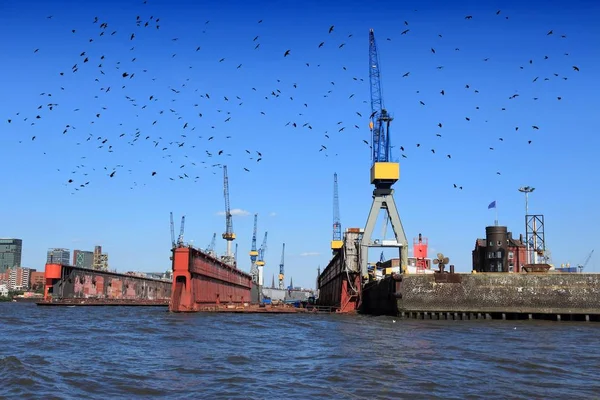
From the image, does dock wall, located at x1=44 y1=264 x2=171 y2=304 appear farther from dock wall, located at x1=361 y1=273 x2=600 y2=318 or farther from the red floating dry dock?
dock wall, located at x1=361 y1=273 x2=600 y2=318

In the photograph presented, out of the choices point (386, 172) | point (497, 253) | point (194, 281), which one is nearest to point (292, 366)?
point (194, 281)

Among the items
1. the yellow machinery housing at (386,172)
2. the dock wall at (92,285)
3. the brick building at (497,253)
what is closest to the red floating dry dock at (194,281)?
the yellow machinery housing at (386,172)

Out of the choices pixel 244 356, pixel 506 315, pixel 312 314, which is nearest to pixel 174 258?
pixel 312 314

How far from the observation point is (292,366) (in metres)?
23.5

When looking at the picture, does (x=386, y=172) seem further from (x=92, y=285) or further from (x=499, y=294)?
(x=92, y=285)

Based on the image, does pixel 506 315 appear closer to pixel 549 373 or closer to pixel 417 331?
pixel 417 331

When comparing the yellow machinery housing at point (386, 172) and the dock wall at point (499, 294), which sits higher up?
the yellow machinery housing at point (386, 172)

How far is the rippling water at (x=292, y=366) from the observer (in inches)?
712

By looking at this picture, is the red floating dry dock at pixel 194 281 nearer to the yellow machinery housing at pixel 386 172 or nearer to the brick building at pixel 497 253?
the yellow machinery housing at pixel 386 172

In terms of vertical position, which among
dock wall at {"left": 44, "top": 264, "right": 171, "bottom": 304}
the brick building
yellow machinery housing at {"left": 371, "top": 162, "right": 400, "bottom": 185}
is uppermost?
yellow machinery housing at {"left": 371, "top": 162, "right": 400, "bottom": 185}

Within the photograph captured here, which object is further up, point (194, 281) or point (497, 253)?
point (497, 253)

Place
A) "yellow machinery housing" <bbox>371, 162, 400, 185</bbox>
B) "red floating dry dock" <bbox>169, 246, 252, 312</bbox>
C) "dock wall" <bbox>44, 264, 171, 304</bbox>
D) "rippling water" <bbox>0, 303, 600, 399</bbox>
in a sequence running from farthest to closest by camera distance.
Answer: "dock wall" <bbox>44, 264, 171, 304</bbox>
"yellow machinery housing" <bbox>371, 162, 400, 185</bbox>
"red floating dry dock" <bbox>169, 246, 252, 312</bbox>
"rippling water" <bbox>0, 303, 600, 399</bbox>

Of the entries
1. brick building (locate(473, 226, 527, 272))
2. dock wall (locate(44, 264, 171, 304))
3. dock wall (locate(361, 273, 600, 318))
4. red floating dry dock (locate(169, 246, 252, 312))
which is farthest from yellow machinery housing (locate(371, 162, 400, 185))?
dock wall (locate(44, 264, 171, 304))

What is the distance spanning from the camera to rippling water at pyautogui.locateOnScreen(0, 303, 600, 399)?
18.1 m
